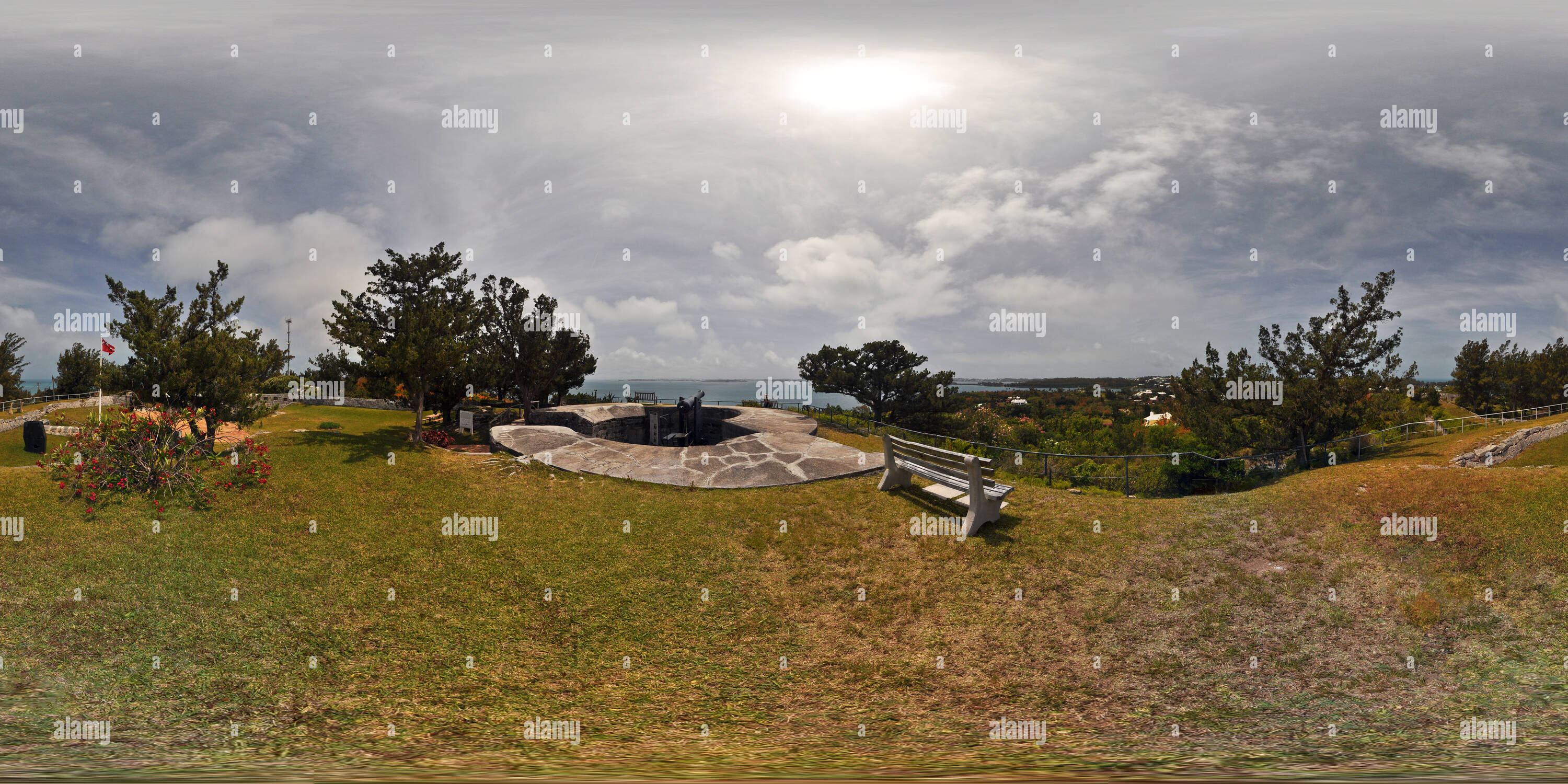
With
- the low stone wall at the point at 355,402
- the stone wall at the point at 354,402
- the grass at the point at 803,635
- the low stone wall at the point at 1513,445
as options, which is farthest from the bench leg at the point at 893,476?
Result: the low stone wall at the point at 355,402

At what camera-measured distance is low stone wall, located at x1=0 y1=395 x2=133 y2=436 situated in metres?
22.5

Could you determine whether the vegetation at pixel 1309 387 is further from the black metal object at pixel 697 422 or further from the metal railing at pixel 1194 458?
the black metal object at pixel 697 422

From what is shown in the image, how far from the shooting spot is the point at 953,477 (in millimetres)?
9047

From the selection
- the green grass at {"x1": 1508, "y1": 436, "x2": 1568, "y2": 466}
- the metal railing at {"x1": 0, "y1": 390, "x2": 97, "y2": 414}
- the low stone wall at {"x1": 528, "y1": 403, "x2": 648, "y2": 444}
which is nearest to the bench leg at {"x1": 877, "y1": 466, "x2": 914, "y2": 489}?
the low stone wall at {"x1": 528, "y1": 403, "x2": 648, "y2": 444}

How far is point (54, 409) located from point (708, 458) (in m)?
35.3

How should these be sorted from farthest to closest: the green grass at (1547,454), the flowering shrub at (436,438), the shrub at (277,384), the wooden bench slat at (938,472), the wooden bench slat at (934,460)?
the flowering shrub at (436,438) < the green grass at (1547,454) < the shrub at (277,384) < the wooden bench slat at (934,460) < the wooden bench slat at (938,472)

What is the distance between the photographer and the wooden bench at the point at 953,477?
27.1 ft

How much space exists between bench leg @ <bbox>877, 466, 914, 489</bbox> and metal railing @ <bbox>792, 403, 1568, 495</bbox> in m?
1.64

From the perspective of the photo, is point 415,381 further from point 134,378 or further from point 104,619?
point 104,619

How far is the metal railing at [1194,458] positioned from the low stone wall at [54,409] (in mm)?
27456

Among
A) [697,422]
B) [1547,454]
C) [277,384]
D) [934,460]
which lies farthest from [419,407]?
[1547,454]

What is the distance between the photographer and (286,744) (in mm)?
4191

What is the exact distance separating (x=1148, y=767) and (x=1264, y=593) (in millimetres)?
3994

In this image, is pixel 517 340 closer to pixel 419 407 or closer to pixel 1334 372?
pixel 419 407
